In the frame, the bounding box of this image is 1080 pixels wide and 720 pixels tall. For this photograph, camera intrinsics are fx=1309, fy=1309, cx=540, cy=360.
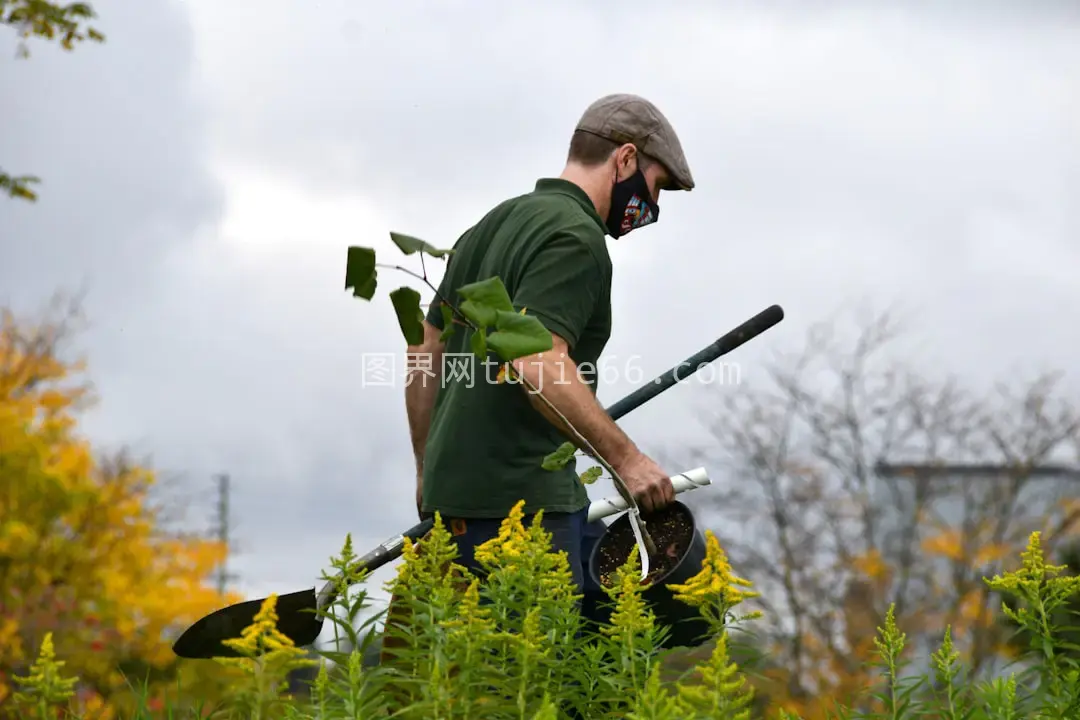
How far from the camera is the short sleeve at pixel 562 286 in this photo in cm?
356

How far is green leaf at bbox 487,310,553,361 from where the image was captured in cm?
224

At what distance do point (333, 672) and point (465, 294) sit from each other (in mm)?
744

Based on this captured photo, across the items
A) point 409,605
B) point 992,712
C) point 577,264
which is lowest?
point 992,712

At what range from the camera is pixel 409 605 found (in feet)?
7.81

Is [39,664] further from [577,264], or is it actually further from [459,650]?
[577,264]

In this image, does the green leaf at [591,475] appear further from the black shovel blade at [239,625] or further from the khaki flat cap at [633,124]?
the khaki flat cap at [633,124]

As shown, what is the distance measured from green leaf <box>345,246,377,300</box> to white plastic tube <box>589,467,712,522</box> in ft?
5.18

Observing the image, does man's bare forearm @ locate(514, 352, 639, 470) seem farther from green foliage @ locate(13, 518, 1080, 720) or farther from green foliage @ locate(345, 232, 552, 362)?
green foliage @ locate(345, 232, 552, 362)

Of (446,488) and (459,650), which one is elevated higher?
(446,488)

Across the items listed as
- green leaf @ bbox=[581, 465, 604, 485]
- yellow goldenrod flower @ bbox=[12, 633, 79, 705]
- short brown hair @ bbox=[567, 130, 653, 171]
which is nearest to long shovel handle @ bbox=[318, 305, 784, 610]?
short brown hair @ bbox=[567, 130, 653, 171]

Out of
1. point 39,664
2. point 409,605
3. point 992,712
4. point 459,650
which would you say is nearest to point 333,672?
point 409,605

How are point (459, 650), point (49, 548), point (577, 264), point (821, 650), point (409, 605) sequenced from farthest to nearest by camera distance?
point (821, 650)
point (49, 548)
point (577, 264)
point (409, 605)
point (459, 650)

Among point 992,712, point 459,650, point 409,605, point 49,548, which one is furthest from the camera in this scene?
point 49,548

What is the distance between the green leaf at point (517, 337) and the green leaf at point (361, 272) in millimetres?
243
